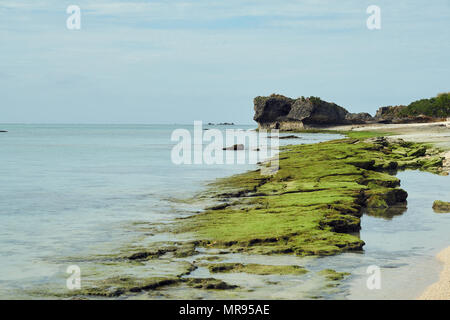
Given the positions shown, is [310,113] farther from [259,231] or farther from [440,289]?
[440,289]

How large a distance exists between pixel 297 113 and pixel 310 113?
569cm

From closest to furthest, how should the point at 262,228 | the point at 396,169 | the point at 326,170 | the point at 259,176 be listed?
the point at 262,228, the point at 326,170, the point at 259,176, the point at 396,169

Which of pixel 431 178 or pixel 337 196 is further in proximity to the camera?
pixel 431 178

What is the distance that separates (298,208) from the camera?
56.3 feet

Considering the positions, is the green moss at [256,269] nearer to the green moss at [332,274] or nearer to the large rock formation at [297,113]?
the green moss at [332,274]

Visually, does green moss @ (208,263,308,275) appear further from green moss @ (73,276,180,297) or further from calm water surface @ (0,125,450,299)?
green moss @ (73,276,180,297)

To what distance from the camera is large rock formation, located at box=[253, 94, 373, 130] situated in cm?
15500

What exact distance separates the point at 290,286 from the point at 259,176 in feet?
58.7

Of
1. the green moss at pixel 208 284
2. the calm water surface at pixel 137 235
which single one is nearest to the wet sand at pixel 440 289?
the calm water surface at pixel 137 235

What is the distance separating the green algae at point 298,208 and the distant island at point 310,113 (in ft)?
410
